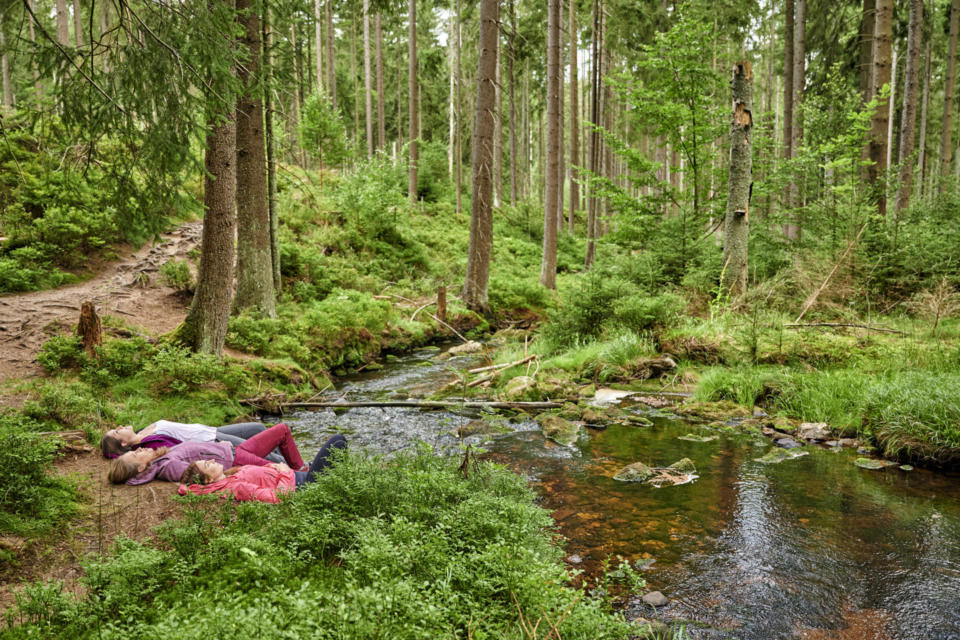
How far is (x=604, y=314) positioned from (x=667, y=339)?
152 centimetres

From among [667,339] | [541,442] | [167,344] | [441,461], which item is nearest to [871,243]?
[667,339]

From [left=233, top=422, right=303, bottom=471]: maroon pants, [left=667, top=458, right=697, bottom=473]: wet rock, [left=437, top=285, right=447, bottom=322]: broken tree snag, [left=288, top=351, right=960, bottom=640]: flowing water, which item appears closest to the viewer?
[left=288, top=351, right=960, bottom=640]: flowing water

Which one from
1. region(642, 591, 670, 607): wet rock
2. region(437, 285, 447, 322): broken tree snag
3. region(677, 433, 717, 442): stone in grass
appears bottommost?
region(642, 591, 670, 607): wet rock

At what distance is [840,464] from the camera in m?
5.68

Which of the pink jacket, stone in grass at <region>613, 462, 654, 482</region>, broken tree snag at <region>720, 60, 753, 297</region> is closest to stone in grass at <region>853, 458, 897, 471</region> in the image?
stone in grass at <region>613, 462, 654, 482</region>

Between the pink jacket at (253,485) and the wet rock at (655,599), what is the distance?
2829 mm

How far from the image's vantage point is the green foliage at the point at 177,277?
1083 centimetres

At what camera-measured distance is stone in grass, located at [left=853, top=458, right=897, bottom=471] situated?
18.2 ft

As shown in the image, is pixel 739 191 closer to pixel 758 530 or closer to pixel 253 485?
pixel 758 530

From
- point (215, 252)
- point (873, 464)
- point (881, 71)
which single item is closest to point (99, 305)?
point (215, 252)

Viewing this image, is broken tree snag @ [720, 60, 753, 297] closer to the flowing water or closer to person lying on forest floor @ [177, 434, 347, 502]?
the flowing water

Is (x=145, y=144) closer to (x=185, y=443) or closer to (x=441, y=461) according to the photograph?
(x=185, y=443)

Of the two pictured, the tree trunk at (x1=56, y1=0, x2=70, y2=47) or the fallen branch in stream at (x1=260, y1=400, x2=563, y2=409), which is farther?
the tree trunk at (x1=56, y1=0, x2=70, y2=47)

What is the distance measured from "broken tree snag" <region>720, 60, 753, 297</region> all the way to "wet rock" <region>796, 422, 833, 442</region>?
12.6ft
